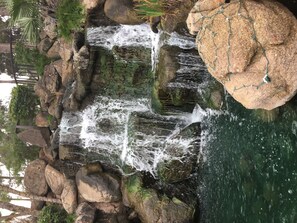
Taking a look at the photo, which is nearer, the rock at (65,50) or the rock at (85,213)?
the rock at (85,213)

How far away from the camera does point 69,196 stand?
8.71m

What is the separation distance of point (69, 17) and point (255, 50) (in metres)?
5.24

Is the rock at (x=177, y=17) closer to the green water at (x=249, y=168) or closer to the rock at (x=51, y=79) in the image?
the green water at (x=249, y=168)

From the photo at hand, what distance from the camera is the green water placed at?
17.5 ft

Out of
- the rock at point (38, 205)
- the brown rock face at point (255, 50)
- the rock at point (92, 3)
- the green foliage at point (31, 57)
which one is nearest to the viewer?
the brown rock face at point (255, 50)

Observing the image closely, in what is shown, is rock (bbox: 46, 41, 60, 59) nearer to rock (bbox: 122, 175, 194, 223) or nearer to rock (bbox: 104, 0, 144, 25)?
rock (bbox: 104, 0, 144, 25)

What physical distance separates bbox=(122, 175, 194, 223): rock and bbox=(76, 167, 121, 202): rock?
0.40 meters

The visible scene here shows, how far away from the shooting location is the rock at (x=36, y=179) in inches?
374

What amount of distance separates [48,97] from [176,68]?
3662 mm

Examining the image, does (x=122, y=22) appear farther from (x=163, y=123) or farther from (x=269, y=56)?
(x=269, y=56)

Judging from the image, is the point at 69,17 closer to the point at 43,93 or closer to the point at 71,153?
the point at 43,93

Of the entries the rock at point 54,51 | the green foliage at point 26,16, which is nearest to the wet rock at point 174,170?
the rock at point 54,51

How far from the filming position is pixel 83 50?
328 inches

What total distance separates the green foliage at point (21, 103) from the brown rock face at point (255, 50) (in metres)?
6.88
